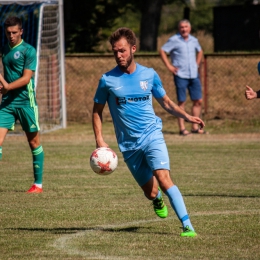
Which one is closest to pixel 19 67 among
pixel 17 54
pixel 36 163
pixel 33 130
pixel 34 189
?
pixel 17 54

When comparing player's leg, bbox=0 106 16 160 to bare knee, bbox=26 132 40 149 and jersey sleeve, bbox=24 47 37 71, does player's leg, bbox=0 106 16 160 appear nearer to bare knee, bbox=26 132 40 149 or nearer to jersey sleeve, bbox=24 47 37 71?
bare knee, bbox=26 132 40 149

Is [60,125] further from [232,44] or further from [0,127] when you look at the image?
[232,44]

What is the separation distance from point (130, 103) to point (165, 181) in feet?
2.65

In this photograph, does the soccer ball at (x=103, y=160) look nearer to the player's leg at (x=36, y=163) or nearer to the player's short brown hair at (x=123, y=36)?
the player's short brown hair at (x=123, y=36)

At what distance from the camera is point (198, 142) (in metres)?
14.8

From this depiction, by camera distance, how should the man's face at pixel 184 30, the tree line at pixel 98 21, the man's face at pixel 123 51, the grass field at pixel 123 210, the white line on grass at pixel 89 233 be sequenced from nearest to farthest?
the white line on grass at pixel 89 233, the grass field at pixel 123 210, the man's face at pixel 123 51, the man's face at pixel 184 30, the tree line at pixel 98 21

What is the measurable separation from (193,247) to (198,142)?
341 inches

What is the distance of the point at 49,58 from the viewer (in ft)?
59.9

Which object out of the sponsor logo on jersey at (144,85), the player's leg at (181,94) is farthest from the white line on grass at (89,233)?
the player's leg at (181,94)

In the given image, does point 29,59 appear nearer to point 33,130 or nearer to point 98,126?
point 33,130

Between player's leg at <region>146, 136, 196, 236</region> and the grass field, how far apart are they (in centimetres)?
17

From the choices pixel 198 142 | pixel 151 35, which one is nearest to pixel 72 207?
pixel 198 142

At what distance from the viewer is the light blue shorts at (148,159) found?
675 centimetres

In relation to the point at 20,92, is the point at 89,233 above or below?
below
